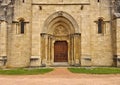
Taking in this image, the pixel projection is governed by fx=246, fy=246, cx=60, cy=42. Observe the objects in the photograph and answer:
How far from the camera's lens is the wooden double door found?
1002 inches

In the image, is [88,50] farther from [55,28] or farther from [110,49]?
[55,28]

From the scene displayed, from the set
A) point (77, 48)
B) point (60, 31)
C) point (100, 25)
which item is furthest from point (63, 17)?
point (100, 25)

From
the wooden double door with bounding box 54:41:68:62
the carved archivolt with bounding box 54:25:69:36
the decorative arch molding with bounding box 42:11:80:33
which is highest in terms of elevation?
the decorative arch molding with bounding box 42:11:80:33

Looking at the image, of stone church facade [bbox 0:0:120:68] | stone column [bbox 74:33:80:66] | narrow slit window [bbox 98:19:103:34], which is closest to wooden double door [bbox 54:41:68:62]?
stone church facade [bbox 0:0:120:68]

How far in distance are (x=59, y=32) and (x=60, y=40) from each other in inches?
33.0

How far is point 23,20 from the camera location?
82.8 feet

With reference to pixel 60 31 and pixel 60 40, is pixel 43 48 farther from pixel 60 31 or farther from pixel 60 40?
pixel 60 31

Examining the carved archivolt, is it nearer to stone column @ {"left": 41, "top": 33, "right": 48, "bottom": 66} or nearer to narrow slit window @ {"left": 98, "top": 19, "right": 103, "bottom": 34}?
stone column @ {"left": 41, "top": 33, "right": 48, "bottom": 66}

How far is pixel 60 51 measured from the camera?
2561 centimetres

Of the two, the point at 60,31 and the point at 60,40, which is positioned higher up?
the point at 60,31

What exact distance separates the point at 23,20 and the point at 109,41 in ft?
29.7

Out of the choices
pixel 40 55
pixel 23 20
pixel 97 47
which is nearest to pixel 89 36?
pixel 97 47

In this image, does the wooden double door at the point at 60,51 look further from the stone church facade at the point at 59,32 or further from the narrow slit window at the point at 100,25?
the narrow slit window at the point at 100,25

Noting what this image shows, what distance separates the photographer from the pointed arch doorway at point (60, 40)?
2448 centimetres
